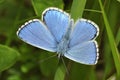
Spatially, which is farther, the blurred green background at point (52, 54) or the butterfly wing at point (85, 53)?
the blurred green background at point (52, 54)

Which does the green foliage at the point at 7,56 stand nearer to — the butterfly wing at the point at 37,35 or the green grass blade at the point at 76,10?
the butterfly wing at the point at 37,35

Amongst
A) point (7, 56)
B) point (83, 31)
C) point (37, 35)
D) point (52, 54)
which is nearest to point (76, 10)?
point (83, 31)

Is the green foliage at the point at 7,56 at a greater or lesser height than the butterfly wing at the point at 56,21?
lesser

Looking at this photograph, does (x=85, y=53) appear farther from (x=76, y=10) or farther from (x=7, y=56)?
(x=7, y=56)

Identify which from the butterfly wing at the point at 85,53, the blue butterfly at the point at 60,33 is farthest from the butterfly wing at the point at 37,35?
the butterfly wing at the point at 85,53

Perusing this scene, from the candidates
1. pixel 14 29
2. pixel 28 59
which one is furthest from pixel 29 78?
pixel 14 29

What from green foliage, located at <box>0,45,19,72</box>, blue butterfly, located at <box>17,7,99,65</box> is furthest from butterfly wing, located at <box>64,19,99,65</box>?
green foliage, located at <box>0,45,19,72</box>

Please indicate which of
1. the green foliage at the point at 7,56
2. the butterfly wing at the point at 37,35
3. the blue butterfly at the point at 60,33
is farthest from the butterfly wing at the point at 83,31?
the green foliage at the point at 7,56

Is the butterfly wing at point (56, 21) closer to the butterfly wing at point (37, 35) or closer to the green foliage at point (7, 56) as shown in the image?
the butterfly wing at point (37, 35)
